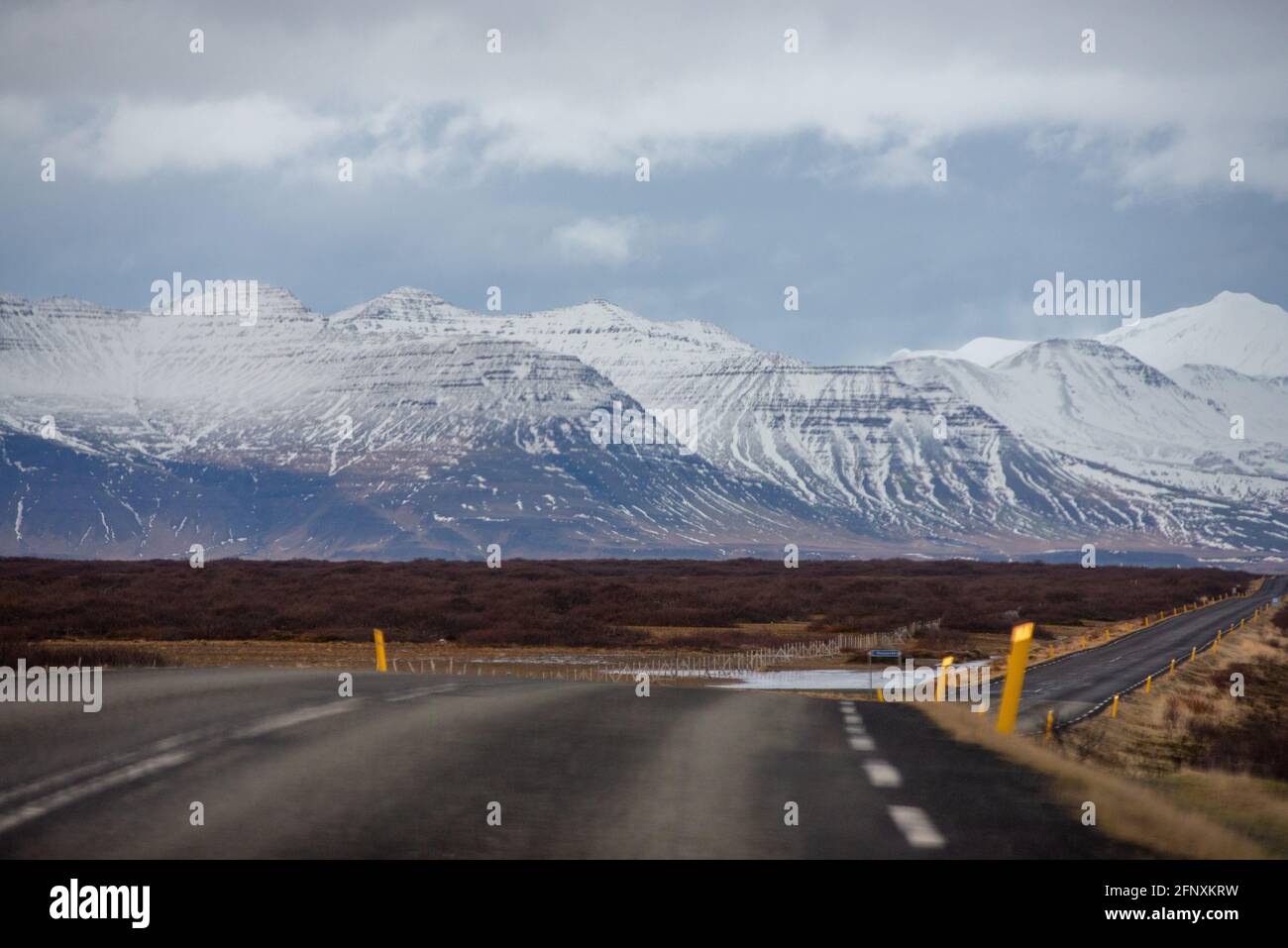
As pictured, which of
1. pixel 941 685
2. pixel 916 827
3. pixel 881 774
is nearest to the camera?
pixel 916 827

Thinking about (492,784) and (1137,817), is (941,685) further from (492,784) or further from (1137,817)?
(492,784)

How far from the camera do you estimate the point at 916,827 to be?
10078 mm

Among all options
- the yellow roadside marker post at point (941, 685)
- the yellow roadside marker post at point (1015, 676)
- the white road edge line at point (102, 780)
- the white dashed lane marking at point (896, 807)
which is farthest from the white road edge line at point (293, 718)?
the yellow roadside marker post at point (941, 685)

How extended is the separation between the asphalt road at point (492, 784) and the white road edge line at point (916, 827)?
0.03 m

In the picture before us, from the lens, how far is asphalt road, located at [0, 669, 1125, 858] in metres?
9.27

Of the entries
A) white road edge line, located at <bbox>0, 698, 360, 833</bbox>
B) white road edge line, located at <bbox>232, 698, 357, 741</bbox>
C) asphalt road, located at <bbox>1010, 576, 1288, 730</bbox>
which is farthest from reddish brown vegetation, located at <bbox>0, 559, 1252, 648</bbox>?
white road edge line, located at <bbox>0, 698, 360, 833</bbox>

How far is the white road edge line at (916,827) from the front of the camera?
9.49m

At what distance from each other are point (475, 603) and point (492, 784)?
72667 mm

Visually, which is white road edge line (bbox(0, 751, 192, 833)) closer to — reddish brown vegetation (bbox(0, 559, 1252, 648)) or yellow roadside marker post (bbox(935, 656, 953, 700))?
yellow roadside marker post (bbox(935, 656, 953, 700))

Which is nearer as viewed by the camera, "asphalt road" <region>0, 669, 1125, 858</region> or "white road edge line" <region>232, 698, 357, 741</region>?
"asphalt road" <region>0, 669, 1125, 858</region>

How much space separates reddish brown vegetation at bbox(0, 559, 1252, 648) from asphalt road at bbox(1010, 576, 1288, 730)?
936cm

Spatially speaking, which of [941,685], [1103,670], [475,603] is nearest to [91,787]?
[941,685]

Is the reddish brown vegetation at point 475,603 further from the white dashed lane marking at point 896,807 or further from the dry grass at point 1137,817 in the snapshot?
the dry grass at point 1137,817
